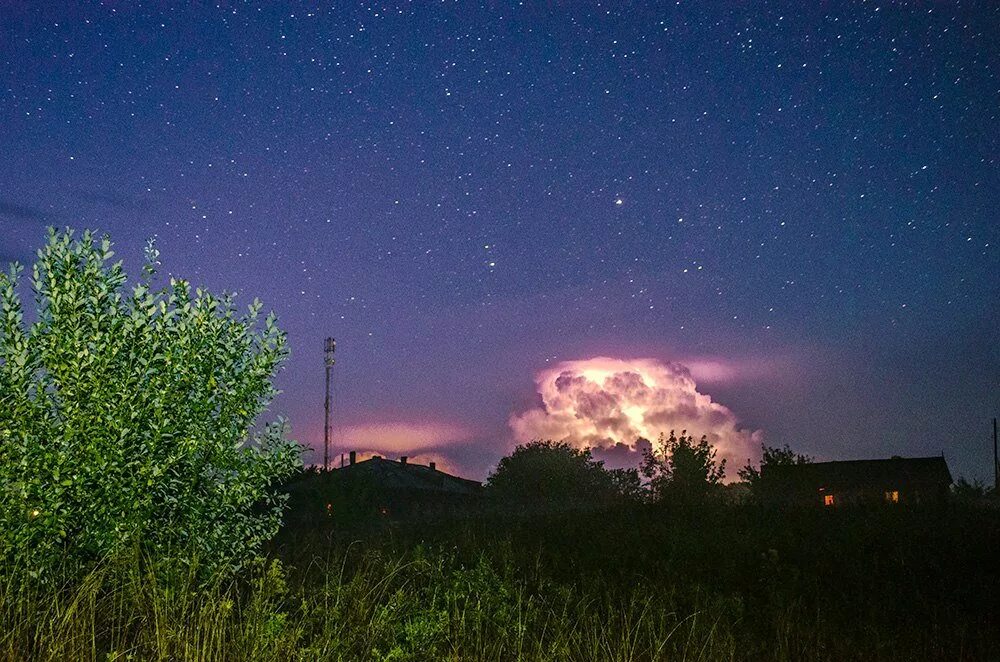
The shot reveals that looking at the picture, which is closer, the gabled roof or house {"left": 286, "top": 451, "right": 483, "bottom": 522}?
house {"left": 286, "top": 451, "right": 483, "bottom": 522}

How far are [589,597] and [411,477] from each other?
50.2 m

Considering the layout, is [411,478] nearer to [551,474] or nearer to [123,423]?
[551,474]

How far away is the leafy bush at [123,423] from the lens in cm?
788

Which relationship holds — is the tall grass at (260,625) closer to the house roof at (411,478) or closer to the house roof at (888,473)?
the house roof at (411,478)

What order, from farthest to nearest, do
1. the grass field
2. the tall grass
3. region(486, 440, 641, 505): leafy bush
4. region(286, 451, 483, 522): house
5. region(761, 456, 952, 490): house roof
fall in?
region(761, 456, 952, 490): house roof, region(486, 440, 641, 505): leafy bush, region(286, 451, 483, 522): house, the grass field, the tall grass

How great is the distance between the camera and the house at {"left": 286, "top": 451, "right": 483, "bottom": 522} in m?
31.3

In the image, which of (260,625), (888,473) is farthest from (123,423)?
(888,473)

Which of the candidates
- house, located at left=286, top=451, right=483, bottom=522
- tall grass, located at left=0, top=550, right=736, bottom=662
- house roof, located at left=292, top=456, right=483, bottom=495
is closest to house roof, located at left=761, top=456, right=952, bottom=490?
house roof, located at left=292, top=456, right=483, bottom=495

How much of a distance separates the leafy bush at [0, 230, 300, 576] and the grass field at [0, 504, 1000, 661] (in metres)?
0.53

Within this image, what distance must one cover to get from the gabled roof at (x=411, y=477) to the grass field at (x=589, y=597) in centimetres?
3591

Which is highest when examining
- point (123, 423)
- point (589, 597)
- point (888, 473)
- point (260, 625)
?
point (888, 473)

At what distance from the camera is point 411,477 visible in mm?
62000

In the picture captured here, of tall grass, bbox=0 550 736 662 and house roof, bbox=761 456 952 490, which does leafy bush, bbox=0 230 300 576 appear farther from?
house roof, bbox=761 456 952 490

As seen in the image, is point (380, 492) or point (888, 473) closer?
point (380, 492)
